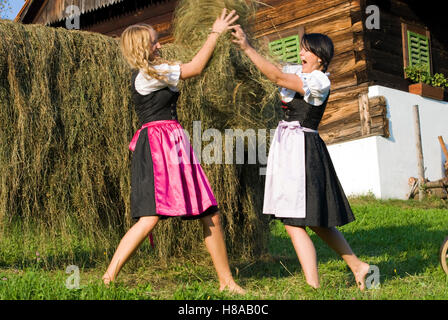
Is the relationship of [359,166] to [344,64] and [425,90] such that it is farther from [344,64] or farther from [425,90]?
[425,90]

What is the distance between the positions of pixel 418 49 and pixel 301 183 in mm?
9188

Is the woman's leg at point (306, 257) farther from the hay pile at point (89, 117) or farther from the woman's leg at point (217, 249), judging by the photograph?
the hay pile at point (89, 117)

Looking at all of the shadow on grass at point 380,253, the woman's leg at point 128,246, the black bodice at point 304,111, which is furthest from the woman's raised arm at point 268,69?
the shadow on grass at point 380,253

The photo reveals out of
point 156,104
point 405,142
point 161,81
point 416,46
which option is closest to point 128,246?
point 156,104

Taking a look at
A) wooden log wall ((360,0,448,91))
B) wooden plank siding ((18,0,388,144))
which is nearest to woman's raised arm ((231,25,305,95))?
wooden plank siding ((18,0,388,144))

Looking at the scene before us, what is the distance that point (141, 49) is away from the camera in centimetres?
353

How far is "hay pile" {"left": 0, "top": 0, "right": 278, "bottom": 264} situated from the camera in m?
4.03

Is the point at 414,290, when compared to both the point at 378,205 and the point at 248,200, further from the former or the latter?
the point at 378,205

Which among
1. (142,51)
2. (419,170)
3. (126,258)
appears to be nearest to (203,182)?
(126,258)

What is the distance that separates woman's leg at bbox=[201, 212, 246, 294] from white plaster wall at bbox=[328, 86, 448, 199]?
6.86 meters

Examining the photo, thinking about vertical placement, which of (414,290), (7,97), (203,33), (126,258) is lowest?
(414,290)

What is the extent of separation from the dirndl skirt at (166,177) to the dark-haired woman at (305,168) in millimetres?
465

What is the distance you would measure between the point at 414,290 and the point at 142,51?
2.28m

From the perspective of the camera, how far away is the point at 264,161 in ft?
15.7
